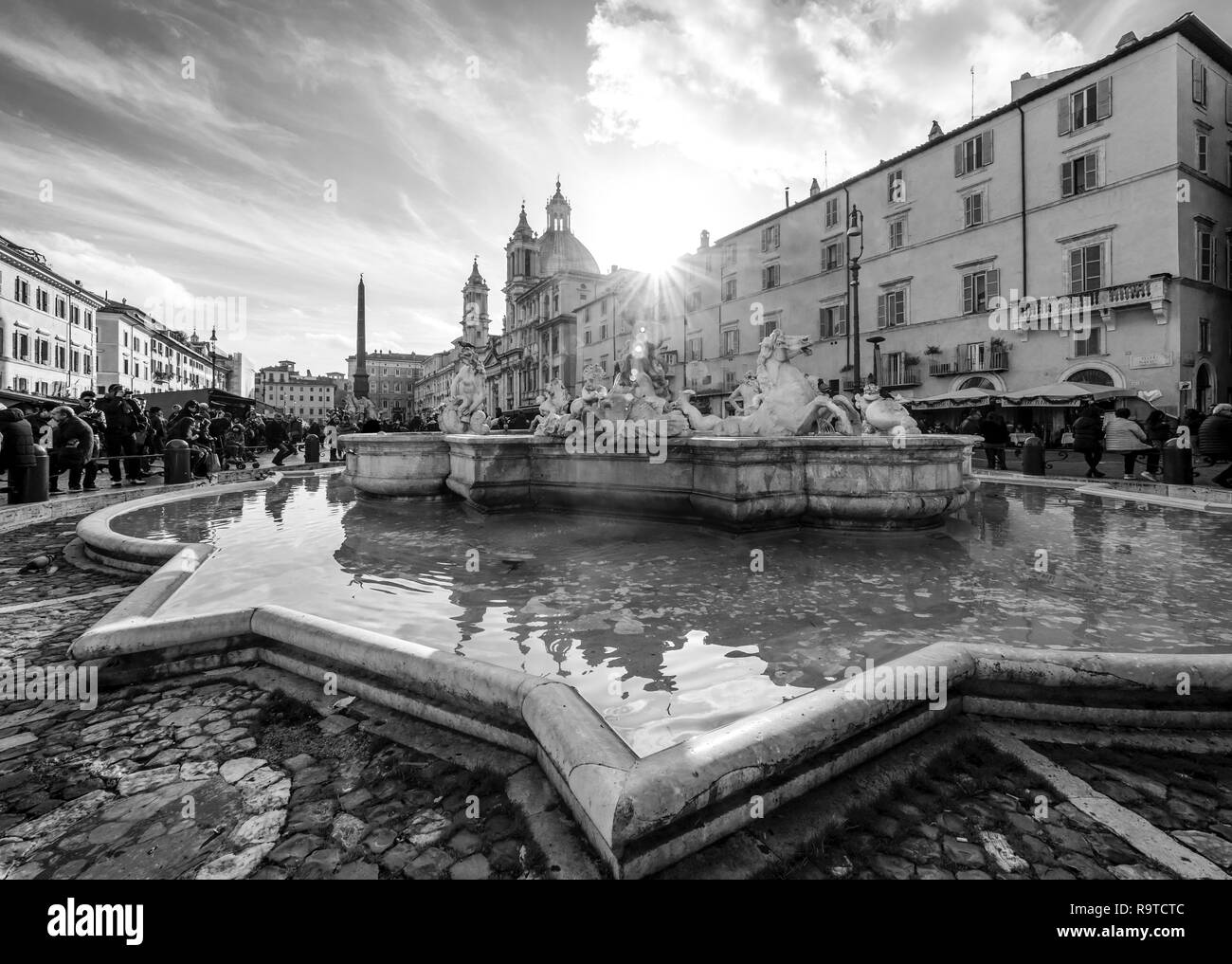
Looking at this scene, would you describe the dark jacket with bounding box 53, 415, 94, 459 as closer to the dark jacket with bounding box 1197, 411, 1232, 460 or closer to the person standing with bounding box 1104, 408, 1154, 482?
the person standing with bounding box 1104, 408, 1154, 482

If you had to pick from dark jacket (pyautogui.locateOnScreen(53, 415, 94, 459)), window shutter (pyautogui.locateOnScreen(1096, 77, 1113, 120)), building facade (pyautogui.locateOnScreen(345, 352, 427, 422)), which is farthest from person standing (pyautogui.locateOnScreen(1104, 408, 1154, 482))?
building facade (pyautogui.locateOnScreen(345, 352, 427, 422))

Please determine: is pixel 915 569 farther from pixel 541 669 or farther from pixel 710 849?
Result: pixel 710 849

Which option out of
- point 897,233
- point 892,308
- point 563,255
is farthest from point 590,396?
point 563,255

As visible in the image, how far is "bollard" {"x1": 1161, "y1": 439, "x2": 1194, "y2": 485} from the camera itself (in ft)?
31.0

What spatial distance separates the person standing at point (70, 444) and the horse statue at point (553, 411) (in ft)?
28.8

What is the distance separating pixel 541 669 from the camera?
3014 millimetres

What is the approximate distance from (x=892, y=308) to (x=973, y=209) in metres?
5.47

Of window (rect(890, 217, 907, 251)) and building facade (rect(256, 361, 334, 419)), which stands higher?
building facade (rect(256, 361, 334, 419))

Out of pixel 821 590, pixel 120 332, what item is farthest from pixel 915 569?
pixel 120 332

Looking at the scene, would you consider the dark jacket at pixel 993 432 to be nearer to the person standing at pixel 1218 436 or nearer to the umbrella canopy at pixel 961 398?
the person standing at pixel 1218 436

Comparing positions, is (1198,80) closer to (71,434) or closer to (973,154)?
(973,154)

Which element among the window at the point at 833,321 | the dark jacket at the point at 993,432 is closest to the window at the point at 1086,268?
the window at the point at 833,321

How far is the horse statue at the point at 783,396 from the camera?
707 centimetres

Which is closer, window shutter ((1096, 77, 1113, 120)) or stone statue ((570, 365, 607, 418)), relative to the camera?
stone statue ((570, 365, 607, 418))
